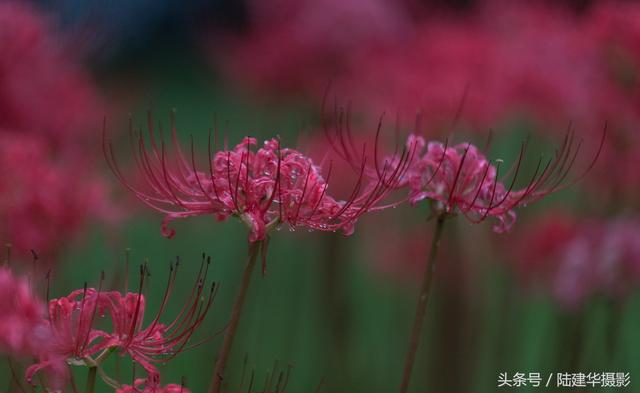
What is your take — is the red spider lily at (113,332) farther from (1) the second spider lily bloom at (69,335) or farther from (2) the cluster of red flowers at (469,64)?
(2) the cluster of red flowers at (469,64)

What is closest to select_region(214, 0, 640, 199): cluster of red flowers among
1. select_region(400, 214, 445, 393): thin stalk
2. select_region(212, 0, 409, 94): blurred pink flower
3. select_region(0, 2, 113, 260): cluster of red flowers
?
select_region(212, 0, 409, 94): blurred pink flower

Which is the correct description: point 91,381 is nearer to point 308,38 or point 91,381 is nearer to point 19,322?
point 19,322

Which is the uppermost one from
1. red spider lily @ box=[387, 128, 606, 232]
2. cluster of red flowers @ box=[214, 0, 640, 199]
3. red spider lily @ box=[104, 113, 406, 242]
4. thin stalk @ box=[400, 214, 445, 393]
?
cluster of red flowers @ box=[214, 0, 640, 199]

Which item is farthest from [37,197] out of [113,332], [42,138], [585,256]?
[585,256]

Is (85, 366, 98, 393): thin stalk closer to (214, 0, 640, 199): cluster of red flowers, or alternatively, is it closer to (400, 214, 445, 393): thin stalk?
(400, 214, 445, 393): thin stalk

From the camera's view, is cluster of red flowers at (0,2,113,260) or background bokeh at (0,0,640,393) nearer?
cluster of red flowers at (0,2,113,260)

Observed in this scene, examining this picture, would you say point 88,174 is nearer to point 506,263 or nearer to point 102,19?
point 102,19

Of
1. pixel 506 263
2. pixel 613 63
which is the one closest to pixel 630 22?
pixel 613 63
